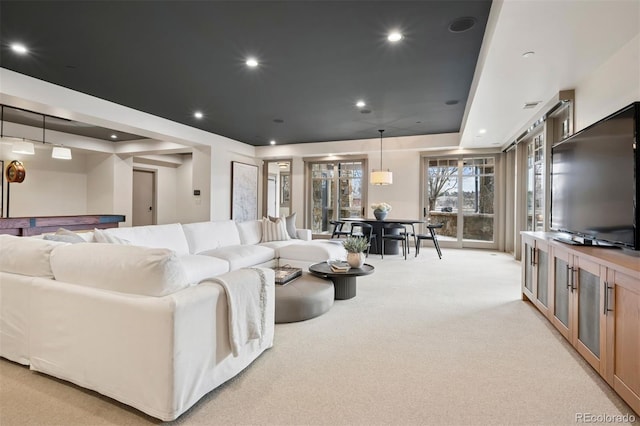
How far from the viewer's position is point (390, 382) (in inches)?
77.9

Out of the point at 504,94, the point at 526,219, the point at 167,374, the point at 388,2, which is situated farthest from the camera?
the point at 526,219

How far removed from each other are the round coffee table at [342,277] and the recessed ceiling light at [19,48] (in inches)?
147

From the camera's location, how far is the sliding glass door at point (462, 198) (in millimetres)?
7703

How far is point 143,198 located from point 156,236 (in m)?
7.00

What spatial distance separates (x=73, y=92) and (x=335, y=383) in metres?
5.13

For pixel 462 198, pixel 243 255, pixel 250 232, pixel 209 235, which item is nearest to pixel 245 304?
pixel 243 255

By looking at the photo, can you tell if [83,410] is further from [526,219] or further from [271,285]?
[526,219]

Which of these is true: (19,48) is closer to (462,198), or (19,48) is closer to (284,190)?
(284,190)

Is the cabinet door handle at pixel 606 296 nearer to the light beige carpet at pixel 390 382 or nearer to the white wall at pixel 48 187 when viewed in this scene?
the light beige carpet at pixel 390 382

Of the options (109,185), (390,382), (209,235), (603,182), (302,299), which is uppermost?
(109,185)

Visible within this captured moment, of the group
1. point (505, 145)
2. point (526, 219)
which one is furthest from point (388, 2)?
point (505, 145)

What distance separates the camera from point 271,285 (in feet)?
7.50

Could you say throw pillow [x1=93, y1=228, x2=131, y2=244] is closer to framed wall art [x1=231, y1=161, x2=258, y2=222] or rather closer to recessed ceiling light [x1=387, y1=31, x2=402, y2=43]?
recessed ceiling light [x1=387, y1=31, x2=402, y2=43]

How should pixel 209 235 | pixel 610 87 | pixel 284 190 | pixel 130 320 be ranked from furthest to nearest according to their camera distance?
pixel 284 190 < pixel 209 235 < pixel 610 87 < pixel 130 320
